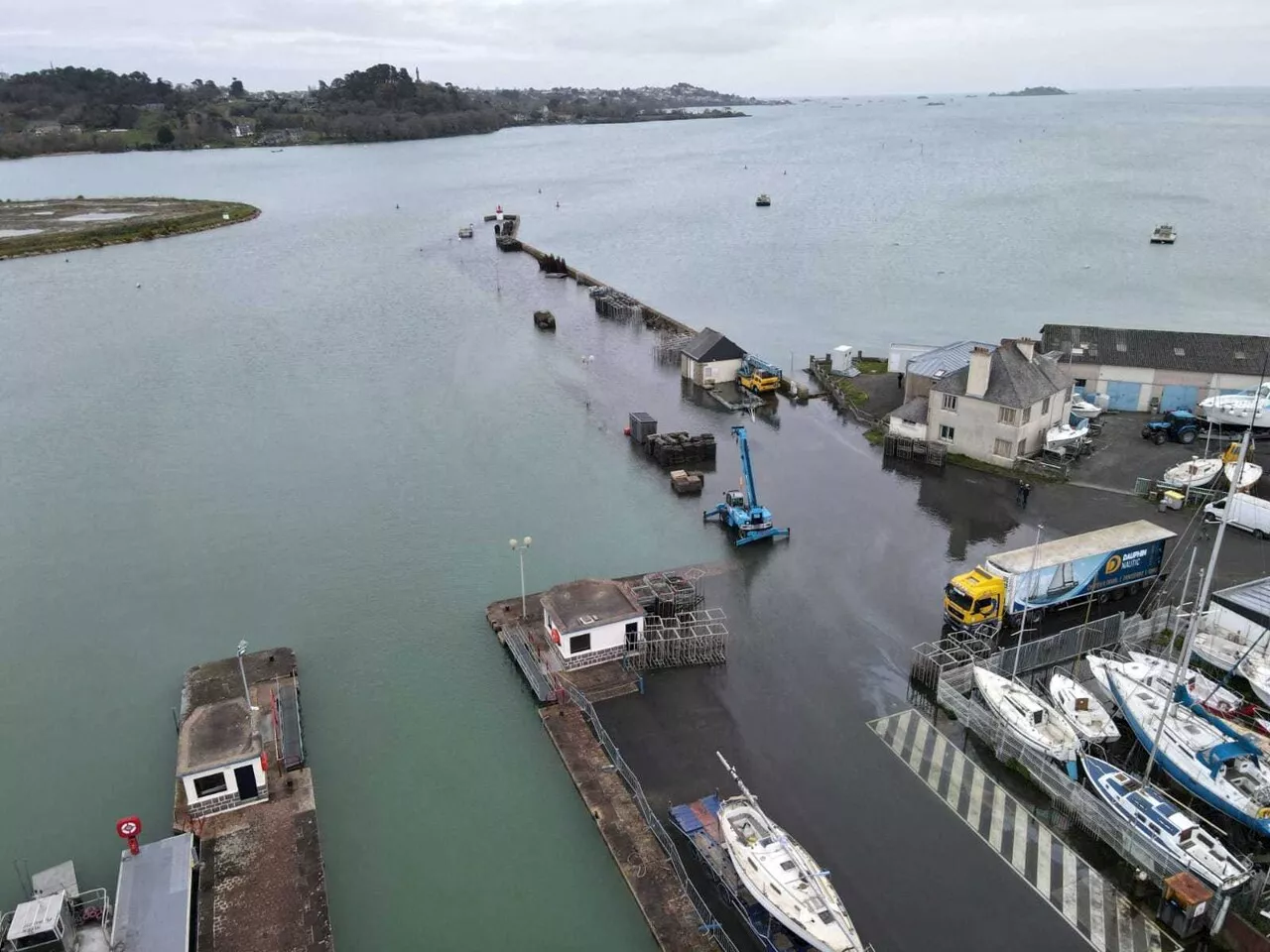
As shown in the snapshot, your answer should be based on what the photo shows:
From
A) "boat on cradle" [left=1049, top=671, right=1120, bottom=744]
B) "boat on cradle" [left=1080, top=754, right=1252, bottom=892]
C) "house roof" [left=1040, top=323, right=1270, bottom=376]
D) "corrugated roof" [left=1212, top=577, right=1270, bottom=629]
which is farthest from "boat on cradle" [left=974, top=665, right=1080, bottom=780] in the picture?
"house roof" [left=1040, top=323, right=1270, bottom=376]

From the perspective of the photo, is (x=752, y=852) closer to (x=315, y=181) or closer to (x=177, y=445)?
(x=177, y=445)

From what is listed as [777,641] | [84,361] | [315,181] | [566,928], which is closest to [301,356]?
[84,361]

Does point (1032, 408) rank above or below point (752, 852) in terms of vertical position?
above

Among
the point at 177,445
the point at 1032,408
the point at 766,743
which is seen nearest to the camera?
the point at 766,743

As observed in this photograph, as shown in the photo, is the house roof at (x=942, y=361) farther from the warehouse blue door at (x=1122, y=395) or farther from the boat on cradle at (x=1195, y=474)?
the boat on cradle at (x=1195, y=474)

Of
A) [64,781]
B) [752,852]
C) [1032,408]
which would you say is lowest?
[64,781]

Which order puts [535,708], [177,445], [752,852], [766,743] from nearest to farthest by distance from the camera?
[752,852], [766,743], [535,708], [177,445]

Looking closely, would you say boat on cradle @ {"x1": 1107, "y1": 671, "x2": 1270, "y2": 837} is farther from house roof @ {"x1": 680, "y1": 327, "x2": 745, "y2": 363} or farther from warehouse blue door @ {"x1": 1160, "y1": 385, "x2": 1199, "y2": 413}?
house roof @ {"x1": 680, "y1": 327, "x2": 745, "y2": 363}
